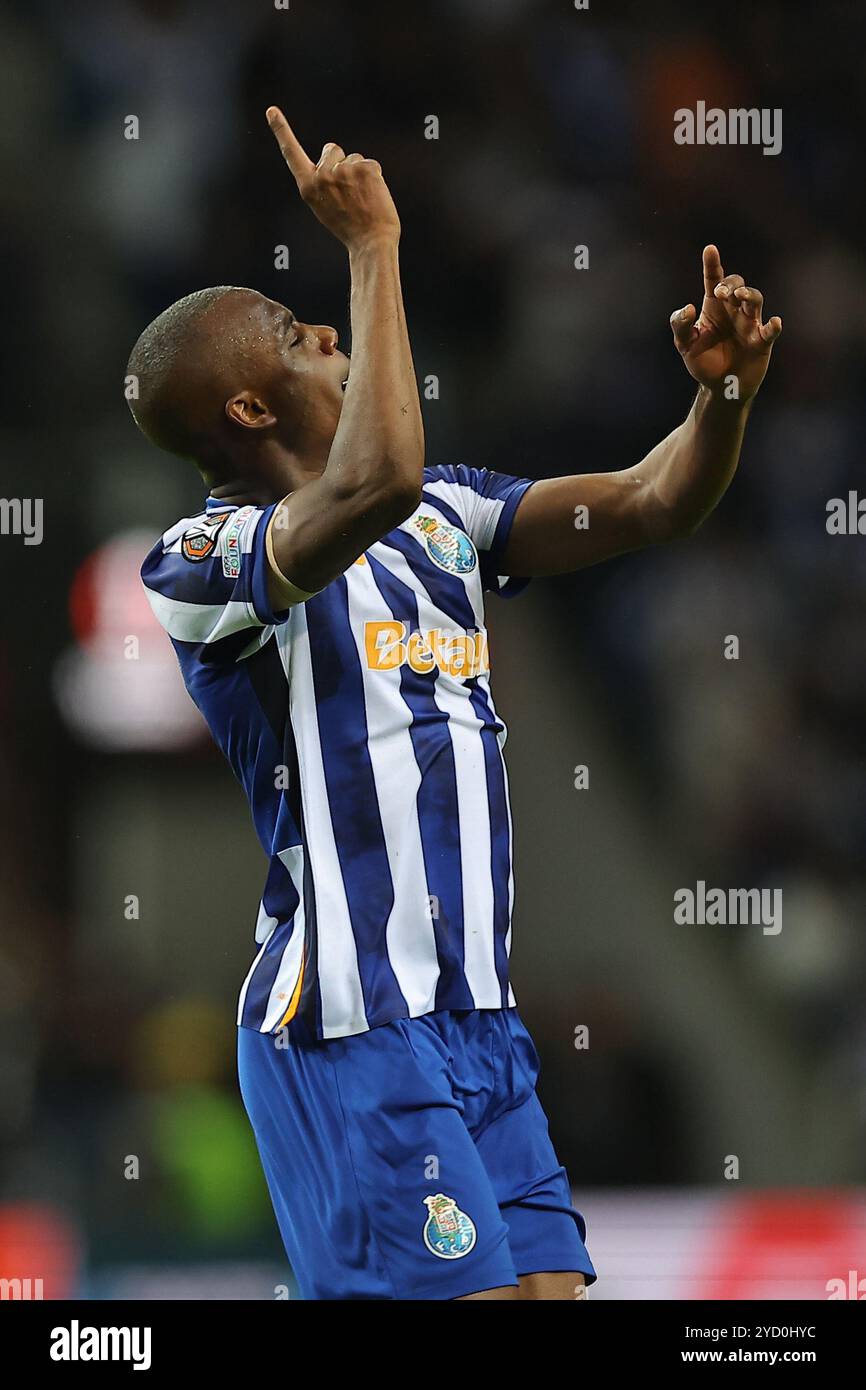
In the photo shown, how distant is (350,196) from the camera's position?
7.82 feet

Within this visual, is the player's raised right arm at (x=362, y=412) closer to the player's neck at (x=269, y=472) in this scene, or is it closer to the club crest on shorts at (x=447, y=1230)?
A: the player's neck at (x=269, y=472)

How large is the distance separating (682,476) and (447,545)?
413 millimetres

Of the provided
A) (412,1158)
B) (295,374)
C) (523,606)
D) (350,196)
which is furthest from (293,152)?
(523,606)

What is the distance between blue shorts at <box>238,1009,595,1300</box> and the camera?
230cm

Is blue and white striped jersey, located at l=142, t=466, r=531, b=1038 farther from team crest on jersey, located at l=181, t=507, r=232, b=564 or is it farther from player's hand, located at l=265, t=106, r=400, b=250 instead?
player's hand, located at l=265, t=106, r=400, b=250

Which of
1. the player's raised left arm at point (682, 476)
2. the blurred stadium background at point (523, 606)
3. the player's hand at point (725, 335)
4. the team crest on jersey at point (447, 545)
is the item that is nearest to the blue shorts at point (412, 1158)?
the team crest on jersey at point (447, 545)

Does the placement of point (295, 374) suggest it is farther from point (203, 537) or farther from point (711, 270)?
point (711, 270)

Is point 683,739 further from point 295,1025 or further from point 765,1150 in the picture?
point 295,1025

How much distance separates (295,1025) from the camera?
8.00ft

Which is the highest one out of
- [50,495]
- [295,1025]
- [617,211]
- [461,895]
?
[617,211]

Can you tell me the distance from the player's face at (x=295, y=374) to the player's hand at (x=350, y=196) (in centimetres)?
33

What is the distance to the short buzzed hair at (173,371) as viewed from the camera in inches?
105

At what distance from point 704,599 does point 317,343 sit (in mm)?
2687

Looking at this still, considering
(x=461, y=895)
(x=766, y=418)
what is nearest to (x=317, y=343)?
(x=461, y=895)
